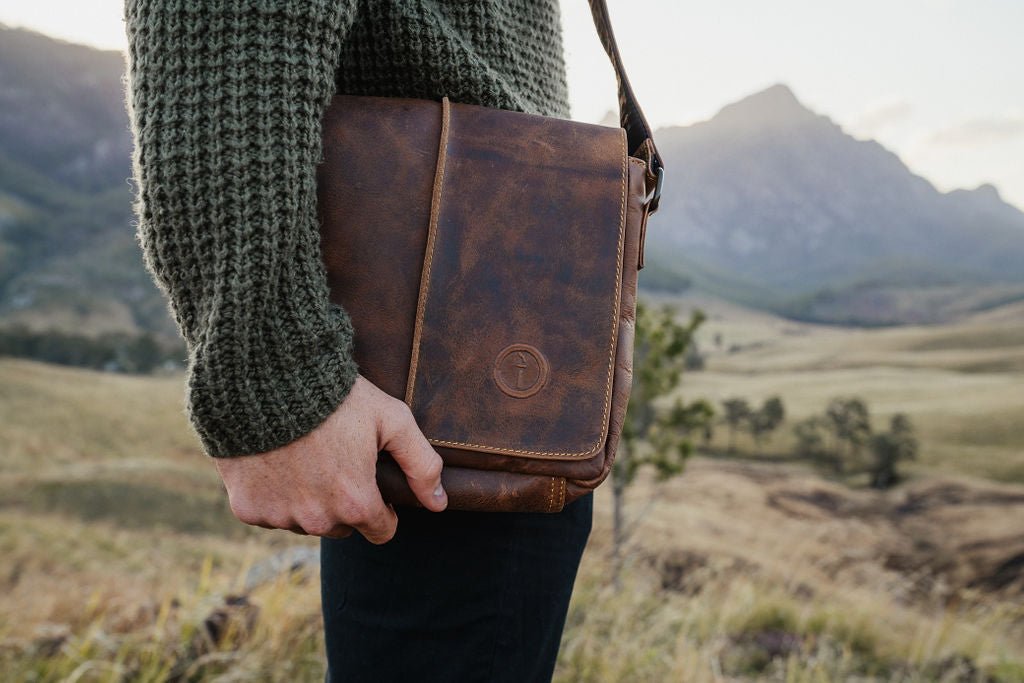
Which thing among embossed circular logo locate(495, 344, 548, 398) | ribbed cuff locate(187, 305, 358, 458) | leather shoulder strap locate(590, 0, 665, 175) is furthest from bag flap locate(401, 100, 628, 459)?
leather shoulder strap locate(590, 0, 665, 175)

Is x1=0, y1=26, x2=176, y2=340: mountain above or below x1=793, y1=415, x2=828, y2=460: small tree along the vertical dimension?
above

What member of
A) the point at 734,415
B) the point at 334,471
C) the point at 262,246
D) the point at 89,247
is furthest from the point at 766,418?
the point at 89,247

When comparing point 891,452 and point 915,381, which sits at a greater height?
point 915,381

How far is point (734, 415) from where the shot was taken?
44.3m

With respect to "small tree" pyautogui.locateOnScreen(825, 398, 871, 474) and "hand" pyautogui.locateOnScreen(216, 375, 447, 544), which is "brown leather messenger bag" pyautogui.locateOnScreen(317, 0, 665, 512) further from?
"small tree" pyautogui.locateOnScreen(825, 398, 871, 474)

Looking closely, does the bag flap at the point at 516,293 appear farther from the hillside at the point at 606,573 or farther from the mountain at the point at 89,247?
the mountain at the point at 89,247

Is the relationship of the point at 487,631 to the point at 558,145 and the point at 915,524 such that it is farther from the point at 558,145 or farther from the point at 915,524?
the point at 915,524

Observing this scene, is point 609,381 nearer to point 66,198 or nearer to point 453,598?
point 453,598

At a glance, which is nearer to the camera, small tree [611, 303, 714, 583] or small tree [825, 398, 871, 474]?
small tree [611, 303, 714, 583]

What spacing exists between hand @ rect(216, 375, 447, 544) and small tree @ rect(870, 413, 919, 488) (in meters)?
44.6

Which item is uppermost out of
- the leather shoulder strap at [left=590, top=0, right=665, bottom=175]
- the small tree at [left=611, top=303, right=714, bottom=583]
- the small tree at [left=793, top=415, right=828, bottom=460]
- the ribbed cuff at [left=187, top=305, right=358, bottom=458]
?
the leather shoulder strap at [left=590, top=0, right=665, bottom=175]

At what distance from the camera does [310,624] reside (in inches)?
112

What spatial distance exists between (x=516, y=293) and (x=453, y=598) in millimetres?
519

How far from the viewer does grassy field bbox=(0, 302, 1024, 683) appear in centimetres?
280
